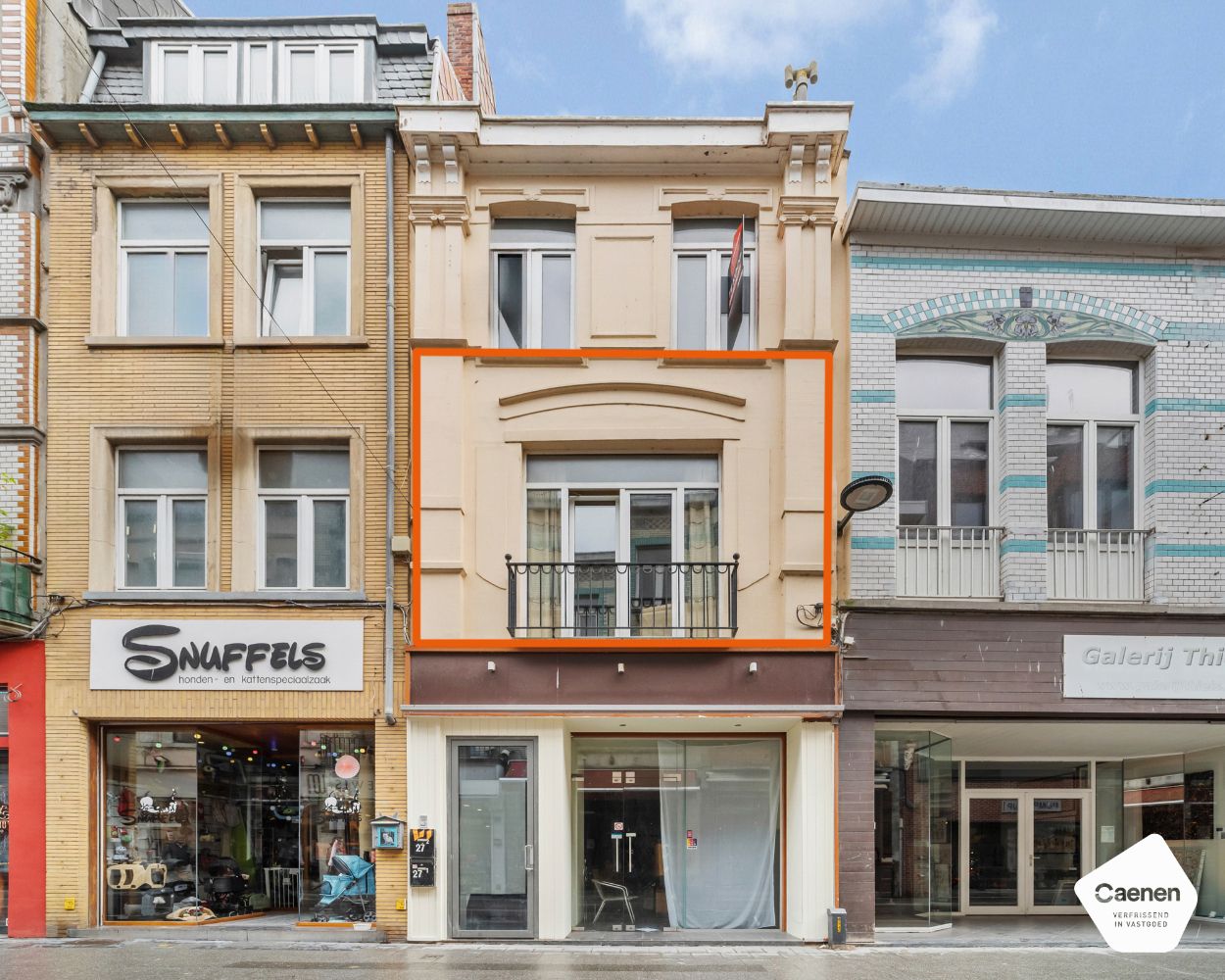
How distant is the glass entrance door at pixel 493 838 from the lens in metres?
11.5

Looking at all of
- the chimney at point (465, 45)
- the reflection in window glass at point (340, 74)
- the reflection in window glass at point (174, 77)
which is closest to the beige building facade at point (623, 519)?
the reflection in window glass at point (340, 74)

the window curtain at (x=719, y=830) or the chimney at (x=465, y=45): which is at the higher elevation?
the chimney at (x=465, y=45)

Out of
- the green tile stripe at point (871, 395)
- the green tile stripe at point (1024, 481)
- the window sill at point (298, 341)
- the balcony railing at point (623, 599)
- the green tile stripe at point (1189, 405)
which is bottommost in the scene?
the balcony railing at point (623, 599)

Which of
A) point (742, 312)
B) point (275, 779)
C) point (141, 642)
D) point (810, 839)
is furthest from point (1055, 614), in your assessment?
point (141, 642)

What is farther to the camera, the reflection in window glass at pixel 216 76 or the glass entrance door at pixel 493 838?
the reflection in window glass at pixel 216 76

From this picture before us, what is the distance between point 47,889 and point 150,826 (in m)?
1.23

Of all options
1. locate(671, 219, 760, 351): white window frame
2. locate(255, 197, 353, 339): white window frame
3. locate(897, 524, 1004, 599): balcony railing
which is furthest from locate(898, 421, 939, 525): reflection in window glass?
locate(255, 197, 353, 339): white window frame

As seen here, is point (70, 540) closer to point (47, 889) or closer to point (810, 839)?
point (47, 889)

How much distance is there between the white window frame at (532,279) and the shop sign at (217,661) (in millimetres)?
4289

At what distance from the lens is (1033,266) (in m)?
12.5

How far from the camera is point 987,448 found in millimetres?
12578

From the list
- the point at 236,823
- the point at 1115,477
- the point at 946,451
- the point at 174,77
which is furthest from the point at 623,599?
the point at 174,77

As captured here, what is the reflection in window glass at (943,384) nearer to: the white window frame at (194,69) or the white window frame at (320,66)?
the white window frame at (320,66)

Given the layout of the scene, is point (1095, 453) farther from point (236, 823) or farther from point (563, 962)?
point (236, 823)
